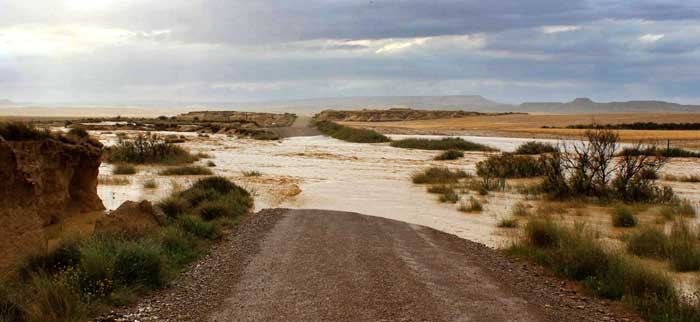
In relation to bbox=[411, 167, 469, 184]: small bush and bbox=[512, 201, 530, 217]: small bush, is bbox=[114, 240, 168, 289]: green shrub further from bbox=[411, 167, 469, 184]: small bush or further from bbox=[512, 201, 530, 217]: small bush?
bbox=[411, 167, 469, 184]: small bush

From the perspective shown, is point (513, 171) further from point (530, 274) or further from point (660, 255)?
point (530, 274)

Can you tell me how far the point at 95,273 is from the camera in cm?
818

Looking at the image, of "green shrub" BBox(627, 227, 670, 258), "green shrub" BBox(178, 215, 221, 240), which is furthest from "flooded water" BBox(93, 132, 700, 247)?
"green shrub" BBox(178, 215, 221, 240)

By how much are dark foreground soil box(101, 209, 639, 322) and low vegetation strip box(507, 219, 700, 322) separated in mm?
311

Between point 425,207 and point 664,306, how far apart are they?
39.5 ft

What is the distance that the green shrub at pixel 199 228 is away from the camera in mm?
12656

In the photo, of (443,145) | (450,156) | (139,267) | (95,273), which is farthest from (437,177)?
(443,145)

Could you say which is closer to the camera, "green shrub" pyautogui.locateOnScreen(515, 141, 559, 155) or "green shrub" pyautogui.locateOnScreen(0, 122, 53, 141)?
"green shrub" pyautogui.locateOnScreen(0, 122, 53, 141)

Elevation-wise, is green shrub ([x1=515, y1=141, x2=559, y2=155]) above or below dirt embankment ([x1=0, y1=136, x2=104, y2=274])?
below

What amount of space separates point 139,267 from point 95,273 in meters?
0.69

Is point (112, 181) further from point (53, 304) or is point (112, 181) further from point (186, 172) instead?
point (53, 304)

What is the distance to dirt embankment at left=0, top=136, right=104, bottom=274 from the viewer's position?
31.2 feet

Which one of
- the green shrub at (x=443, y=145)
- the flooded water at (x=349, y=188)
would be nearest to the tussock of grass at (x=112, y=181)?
the flooded water at (x=349, y=188)

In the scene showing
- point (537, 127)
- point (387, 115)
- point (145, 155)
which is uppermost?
point (387, 115)
